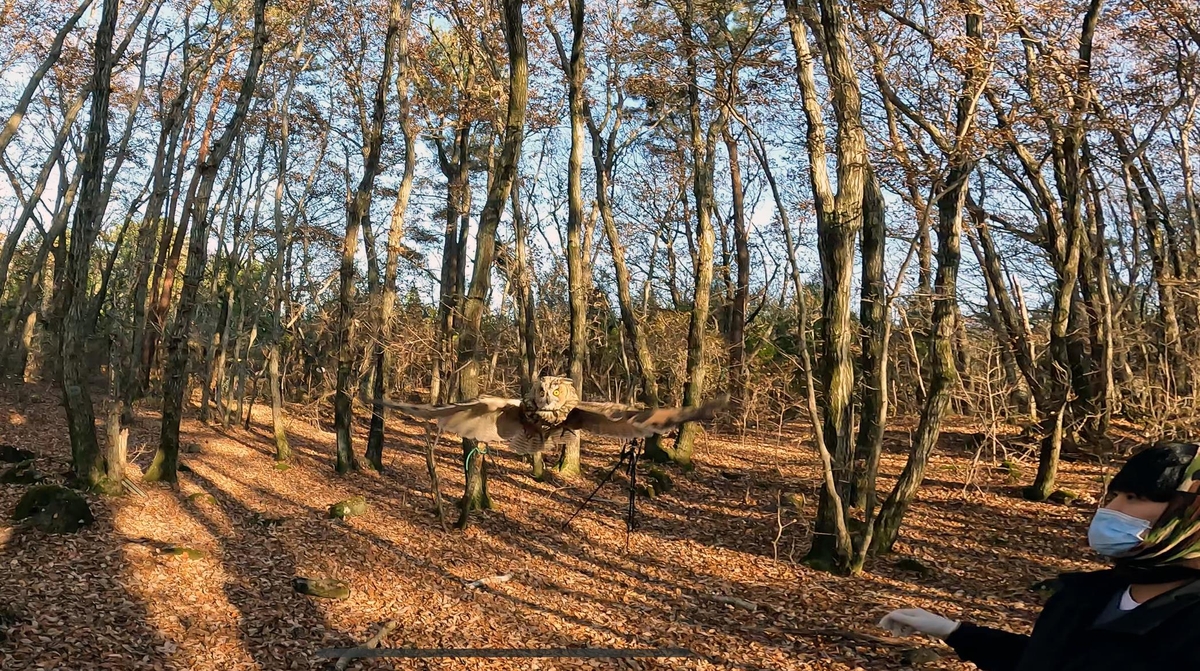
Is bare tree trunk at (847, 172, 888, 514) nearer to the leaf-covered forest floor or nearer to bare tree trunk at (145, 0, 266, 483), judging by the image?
the leaf-covered forest floor

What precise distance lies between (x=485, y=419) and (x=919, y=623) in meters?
4.42

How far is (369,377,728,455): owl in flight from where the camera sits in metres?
5.26

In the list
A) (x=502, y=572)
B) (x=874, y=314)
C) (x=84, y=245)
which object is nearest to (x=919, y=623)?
(x=874, y=314)

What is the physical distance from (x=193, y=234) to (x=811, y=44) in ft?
26.8

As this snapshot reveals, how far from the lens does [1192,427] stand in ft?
28.8

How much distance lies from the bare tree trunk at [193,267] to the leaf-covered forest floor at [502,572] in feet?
2.26

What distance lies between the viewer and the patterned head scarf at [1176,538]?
1319 mm

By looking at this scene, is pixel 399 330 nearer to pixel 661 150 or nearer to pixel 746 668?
pixel 746 668

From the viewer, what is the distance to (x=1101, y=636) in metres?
1.42

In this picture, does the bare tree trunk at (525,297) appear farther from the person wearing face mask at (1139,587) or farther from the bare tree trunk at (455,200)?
the person wearing face mask at (1139,587)

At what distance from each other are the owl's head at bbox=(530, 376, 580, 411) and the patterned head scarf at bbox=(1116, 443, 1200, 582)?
14.5 feet

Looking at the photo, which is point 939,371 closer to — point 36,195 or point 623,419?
point 623,419

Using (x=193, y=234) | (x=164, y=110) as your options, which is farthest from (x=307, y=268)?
(x=193, y=234)

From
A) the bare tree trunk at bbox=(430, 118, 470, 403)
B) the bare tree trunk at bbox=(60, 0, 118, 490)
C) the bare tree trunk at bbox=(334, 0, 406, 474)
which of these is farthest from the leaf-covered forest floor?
the bare tree trunk at bbox=(430, 118, 470, 403)
